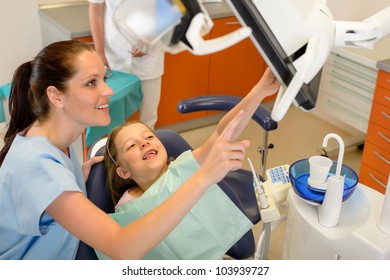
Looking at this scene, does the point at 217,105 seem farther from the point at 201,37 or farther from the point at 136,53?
the point at 201,37

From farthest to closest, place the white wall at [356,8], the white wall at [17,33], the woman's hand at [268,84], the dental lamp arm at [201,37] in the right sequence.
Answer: the white wall at [356,8] < the white wall at [17,33] < the woman's hand at [268,84] < the dental lamp arm at [201,37]

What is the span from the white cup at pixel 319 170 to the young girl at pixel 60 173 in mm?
293

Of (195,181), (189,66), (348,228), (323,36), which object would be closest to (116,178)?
(195,181)

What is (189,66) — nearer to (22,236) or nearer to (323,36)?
(22,236)

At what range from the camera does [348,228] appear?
3.89 feet

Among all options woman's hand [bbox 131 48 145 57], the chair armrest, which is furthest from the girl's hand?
woman's hand [bbox 131 48 145 57]

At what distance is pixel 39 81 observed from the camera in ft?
4.74

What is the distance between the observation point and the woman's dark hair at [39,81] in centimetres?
141

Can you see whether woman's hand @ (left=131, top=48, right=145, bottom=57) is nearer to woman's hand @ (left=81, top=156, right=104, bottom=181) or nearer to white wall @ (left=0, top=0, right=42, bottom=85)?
white wall @ (left=0, top=0, right=42, bottom=85)

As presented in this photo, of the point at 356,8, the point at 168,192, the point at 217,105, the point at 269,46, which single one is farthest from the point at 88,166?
the point at 356,8

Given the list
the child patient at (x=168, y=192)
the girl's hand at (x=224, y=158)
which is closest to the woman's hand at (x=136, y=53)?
the child patient at (x=168, y=192)

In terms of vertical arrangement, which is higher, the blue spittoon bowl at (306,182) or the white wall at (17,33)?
the blue spittoon bowl at (306,182)

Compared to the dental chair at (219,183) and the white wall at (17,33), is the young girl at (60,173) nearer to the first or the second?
the dental chair at (219,183)
